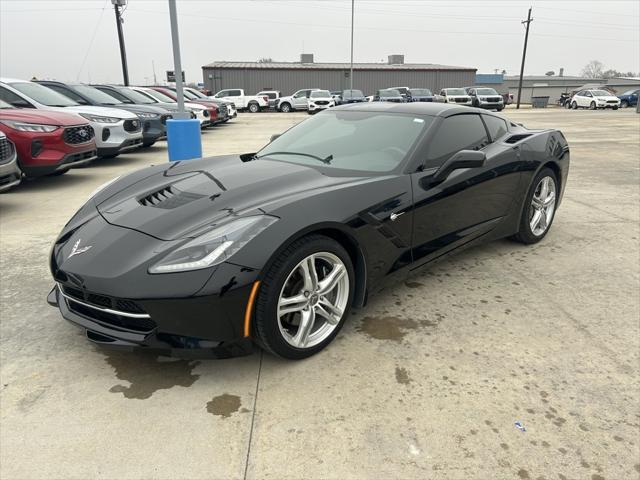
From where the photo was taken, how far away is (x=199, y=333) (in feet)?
7.24

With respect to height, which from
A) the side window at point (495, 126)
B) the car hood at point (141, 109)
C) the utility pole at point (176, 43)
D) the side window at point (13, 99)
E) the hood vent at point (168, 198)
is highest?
the utility pole at point (176, 43)

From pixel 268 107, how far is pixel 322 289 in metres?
33.9

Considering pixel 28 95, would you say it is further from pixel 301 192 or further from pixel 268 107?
pixel 268 107

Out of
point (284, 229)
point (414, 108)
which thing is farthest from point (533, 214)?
point (284, 229)

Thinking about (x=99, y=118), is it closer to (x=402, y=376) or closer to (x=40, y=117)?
(x=40, y=117)

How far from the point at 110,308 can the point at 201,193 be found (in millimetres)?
883

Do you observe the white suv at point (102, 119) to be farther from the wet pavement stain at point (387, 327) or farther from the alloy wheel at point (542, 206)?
the wet pavement stain at point (387, 327)

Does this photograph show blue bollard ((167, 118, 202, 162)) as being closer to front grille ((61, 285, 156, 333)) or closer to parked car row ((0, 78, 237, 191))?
parked car row ((0, 78, 237, 191))

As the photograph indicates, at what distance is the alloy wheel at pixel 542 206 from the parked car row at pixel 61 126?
5562 millimetres

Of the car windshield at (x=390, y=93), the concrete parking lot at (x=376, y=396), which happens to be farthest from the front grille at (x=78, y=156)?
the car windshield at (x=390, y=93)

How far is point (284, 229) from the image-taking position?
2.34 meters

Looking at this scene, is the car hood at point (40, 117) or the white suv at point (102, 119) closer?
the car hood at point (40, 117)

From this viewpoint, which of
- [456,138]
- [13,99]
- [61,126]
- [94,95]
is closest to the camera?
[456,138]

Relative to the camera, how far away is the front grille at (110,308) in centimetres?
218
